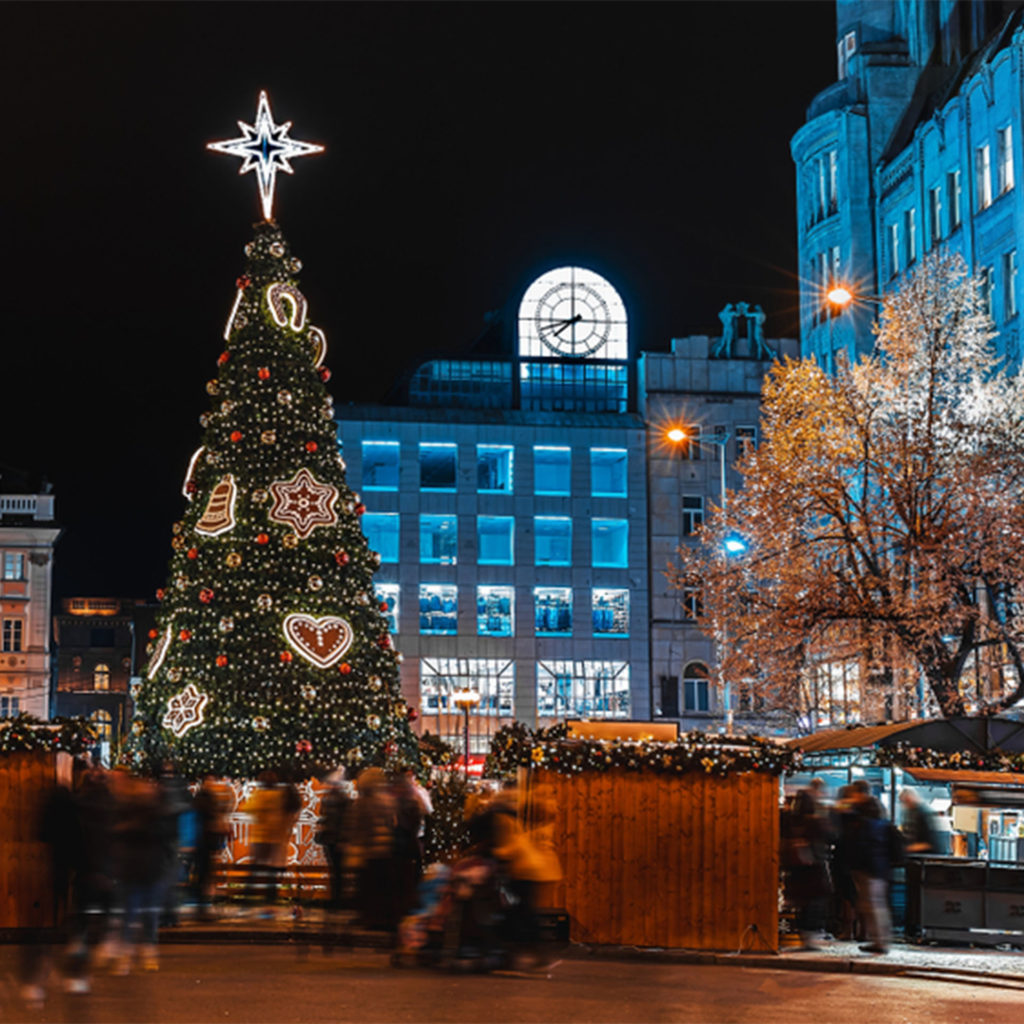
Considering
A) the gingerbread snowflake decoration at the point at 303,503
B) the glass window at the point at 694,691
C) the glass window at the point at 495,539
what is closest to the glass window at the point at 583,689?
the glass window at the point at 694,691

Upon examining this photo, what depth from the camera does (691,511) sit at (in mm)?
76750

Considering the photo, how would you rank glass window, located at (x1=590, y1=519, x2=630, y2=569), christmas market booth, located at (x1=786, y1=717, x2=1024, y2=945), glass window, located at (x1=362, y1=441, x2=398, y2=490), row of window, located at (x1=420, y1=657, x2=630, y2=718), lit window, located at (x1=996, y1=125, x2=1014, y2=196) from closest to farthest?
christmas market booth, located at (x1=786, y1=717, x2=1024, y2=945) < lit window, located at (x1=996, y1=125, x2=1014, y2=196) < row of window, located at (x1=420, y1=657, x2=630, y2=718) < glass window, located at (x1=362, y1=441, x2=398, y2=490) < glass window, located at (x1=590, y1=519, x2=630, y2=569)

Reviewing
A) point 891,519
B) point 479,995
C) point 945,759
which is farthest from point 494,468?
point 479,995

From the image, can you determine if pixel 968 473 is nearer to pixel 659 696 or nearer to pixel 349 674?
pixel 349 674

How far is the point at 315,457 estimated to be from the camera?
96.5 ft

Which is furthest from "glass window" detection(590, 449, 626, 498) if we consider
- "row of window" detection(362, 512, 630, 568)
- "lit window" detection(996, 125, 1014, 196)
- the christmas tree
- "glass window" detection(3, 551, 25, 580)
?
the christmas tree

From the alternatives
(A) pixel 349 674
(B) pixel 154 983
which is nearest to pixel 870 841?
(B) pixel 154 983

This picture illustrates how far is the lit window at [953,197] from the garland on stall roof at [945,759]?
88.0ft

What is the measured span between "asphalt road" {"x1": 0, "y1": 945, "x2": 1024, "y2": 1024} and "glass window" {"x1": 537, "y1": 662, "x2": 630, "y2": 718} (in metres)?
56.2

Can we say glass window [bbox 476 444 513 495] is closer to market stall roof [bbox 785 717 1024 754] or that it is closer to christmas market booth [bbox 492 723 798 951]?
market stall roof [bbox 785 717 1024 754]

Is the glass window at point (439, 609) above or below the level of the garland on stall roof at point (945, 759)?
above

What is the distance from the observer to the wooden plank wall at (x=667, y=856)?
19859 mm

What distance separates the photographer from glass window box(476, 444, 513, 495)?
247 ft

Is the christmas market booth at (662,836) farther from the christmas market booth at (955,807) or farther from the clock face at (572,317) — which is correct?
the clock face at (572,317)
